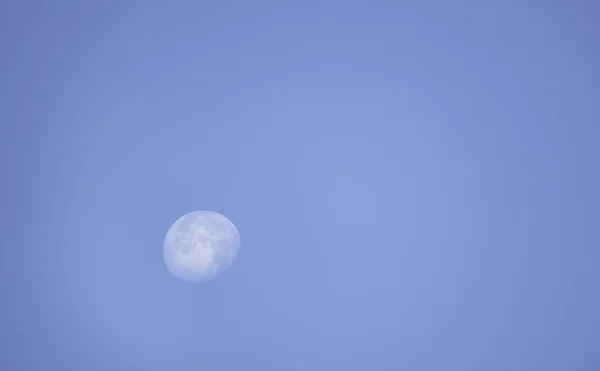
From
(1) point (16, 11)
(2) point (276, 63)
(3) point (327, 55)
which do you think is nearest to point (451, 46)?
(3) point (327, 55)

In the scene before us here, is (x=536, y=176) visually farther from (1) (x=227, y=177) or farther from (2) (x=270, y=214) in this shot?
(1) (x=227, y=177)

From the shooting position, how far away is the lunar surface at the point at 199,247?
12.5 ft

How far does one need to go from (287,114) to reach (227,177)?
0.53 metres

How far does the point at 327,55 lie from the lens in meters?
4.02

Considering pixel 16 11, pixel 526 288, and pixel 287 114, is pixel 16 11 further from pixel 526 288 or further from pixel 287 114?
pixel 526 288

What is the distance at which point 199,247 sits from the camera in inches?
150

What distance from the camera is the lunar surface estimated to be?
150 inches

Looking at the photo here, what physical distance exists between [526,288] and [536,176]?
673 mm

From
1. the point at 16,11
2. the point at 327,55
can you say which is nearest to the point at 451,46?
the point at 327,55

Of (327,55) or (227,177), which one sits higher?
(327,55)

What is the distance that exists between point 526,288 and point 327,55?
6.05ft

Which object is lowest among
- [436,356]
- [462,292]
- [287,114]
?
[436,356]

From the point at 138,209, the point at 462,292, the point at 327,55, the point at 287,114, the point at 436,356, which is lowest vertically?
the point at 436,356

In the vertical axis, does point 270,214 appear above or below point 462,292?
above
